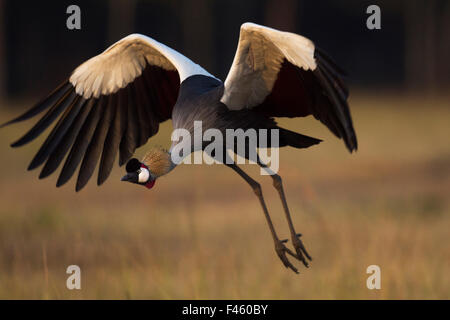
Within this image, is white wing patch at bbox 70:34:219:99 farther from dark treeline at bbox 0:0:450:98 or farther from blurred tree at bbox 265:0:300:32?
blurred tree at bbox 265:0:300:32

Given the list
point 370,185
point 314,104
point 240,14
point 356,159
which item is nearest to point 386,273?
point 314,104

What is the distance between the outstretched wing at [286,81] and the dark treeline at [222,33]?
22148 millimetres

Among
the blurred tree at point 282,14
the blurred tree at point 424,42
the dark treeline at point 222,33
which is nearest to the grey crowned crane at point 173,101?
the dark treeline at point 222,33

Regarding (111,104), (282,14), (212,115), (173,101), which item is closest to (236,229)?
(173,101)

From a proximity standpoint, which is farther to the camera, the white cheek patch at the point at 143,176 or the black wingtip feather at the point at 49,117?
the black wingtip feather at the point at 49,117

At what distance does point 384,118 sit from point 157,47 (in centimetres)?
1534

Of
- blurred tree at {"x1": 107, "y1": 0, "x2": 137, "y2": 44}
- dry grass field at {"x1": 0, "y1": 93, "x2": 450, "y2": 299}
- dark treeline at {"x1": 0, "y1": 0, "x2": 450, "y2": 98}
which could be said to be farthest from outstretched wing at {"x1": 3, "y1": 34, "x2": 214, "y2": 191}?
dark treeline at {"x1": 0, "y1": 0, "x2": 450, "y2": 98}

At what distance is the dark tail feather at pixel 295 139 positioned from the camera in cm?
563

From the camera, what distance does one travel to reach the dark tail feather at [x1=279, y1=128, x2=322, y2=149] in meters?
5.63

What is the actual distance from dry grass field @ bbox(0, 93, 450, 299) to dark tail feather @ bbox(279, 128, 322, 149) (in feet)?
1.43

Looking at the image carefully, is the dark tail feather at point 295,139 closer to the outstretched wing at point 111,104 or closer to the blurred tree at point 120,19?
the outstretched wing at point 111,104

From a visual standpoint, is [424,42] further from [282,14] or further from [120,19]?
[120,19]
